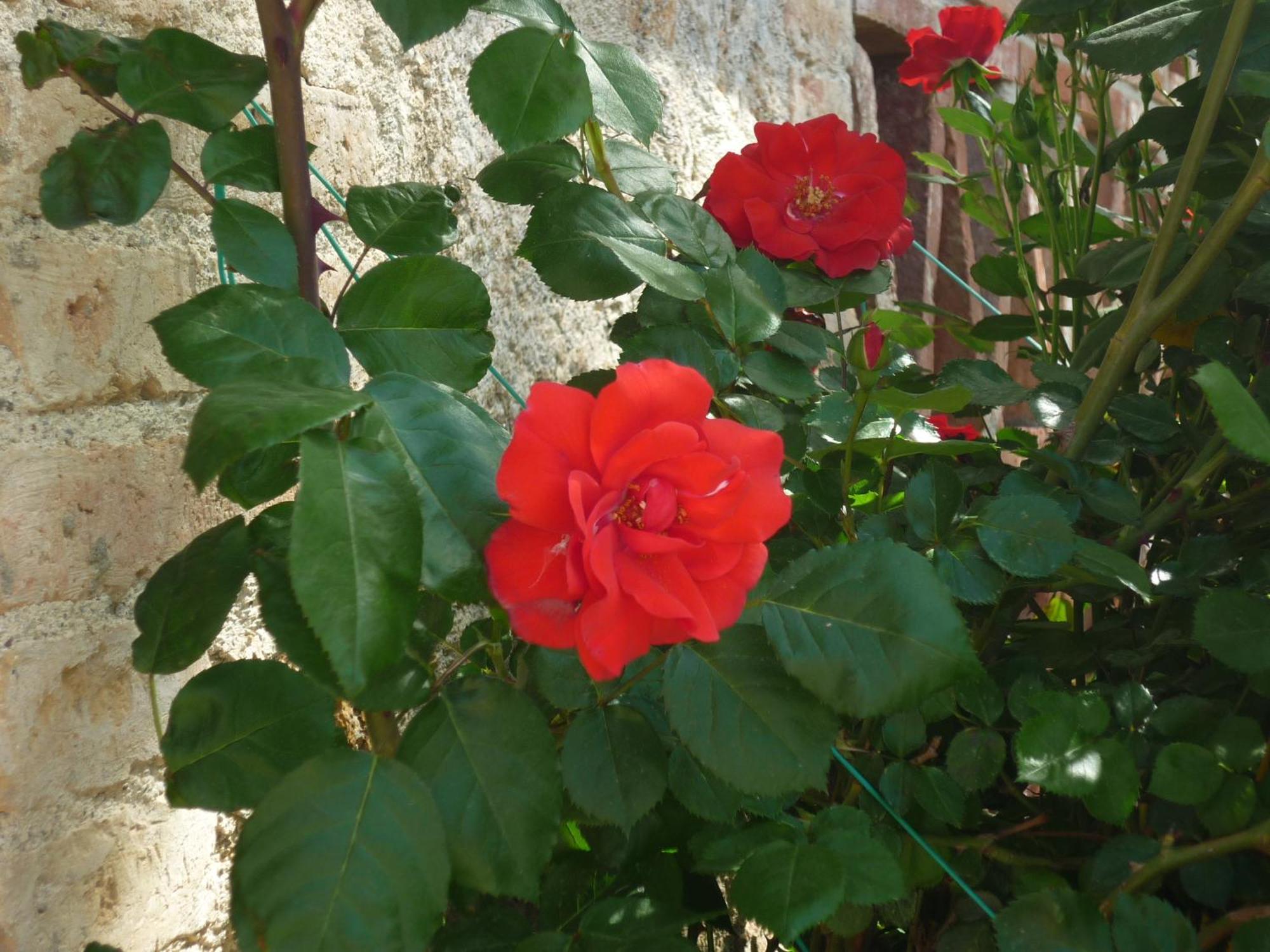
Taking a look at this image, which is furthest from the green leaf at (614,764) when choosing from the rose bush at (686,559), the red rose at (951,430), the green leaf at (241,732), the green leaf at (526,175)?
the red rose at (951,430)

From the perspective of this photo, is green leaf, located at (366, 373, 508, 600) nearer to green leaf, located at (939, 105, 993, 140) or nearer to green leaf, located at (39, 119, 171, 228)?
green leaf, located at (39, 119, 171, 228)

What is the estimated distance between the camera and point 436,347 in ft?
1.69

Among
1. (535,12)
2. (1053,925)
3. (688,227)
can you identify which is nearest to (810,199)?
(688,227)

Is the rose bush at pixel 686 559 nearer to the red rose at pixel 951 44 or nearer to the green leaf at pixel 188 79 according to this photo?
the green leaf at pixel 188 79

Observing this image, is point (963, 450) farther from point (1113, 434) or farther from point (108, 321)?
point (108, 321)

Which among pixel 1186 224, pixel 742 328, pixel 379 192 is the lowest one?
pixel 1186 224

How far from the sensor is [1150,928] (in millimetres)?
508

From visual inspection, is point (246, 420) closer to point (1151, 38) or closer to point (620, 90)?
point (620, 90)

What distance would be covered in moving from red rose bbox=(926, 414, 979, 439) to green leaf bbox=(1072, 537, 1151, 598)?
0.94 feet

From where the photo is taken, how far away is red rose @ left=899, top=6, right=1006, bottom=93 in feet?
3.50

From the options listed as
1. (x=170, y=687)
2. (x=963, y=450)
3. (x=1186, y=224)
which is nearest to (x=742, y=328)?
(x=963, y=450)

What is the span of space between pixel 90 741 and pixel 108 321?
0.74 feet

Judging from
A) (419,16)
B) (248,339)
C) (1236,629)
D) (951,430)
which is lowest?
(951,430)

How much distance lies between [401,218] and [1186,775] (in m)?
0.50
